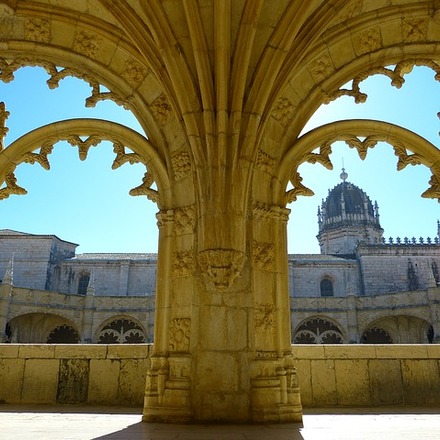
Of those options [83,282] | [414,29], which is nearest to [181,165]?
[414,29]

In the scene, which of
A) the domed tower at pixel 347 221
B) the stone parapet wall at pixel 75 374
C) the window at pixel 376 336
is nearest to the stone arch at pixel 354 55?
the stone parapet wall at pixel 75 374

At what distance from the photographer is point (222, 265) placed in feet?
16.3

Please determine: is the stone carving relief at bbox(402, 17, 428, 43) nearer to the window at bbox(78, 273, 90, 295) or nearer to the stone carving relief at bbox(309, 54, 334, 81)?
the stone carving relief at bbox(309, 54, 334, 81)

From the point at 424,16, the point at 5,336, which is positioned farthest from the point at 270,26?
the point at 5,336

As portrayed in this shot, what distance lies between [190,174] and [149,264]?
106 feet

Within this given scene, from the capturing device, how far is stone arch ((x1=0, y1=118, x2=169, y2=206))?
20.0 ft

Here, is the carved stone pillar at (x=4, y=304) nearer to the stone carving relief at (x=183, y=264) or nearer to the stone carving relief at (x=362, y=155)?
the stone carving relief at (x=183, y=264)

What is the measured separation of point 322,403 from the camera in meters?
6.32

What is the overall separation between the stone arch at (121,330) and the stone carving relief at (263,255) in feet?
83.0

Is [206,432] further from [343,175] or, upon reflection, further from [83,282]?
[343,175]

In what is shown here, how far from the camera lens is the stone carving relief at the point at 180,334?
511cm

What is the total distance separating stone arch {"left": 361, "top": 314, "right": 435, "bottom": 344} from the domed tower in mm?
16284

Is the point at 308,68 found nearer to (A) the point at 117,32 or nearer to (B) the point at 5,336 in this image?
(A) the point at 117,32

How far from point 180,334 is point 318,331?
2728cm
